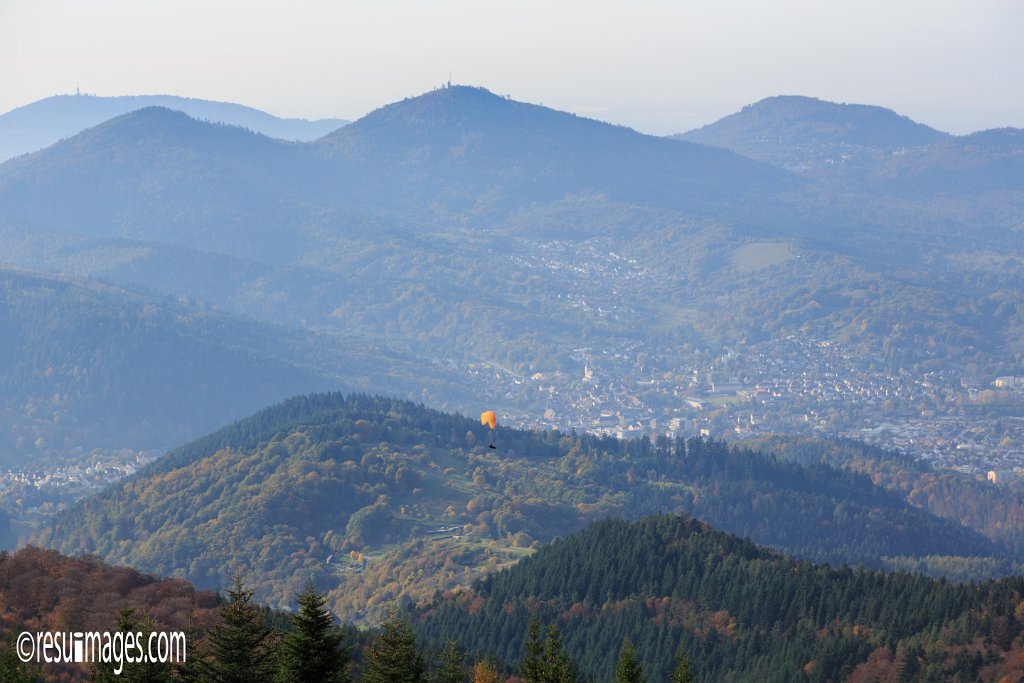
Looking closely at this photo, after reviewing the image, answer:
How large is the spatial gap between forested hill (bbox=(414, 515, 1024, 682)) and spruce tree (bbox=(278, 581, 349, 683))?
53.0 m

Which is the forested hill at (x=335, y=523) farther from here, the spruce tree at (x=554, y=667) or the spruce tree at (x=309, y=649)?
the spruce tree at (x=309, y=649)

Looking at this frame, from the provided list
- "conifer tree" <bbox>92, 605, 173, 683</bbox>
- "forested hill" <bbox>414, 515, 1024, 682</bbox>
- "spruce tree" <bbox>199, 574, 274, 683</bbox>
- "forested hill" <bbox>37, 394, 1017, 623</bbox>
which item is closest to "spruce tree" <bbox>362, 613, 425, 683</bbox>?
"spruce tree" <bbox>199, 574, 274, 683</bbox>

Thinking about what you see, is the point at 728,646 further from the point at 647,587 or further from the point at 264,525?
the point at 264,525

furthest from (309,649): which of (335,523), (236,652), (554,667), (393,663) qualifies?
(335,523)

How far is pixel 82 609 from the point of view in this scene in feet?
274

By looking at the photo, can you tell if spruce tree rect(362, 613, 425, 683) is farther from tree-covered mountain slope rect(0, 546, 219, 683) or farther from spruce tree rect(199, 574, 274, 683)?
tree-covered mountain slope rect(0, 546, 219, 683)

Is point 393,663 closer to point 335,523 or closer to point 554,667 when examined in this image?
point 554,667

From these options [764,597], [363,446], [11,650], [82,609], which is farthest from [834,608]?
[363,446]

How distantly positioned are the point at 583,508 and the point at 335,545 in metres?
35.6

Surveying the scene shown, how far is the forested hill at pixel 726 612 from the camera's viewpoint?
99.7 m

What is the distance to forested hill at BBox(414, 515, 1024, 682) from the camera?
9969 cm

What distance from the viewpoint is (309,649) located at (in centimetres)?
5141

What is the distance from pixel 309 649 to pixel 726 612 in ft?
241

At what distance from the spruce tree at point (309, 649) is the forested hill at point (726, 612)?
174 ft
